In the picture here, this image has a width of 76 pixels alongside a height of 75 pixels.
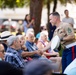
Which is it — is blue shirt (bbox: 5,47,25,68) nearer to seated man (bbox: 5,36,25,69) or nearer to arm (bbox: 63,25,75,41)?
seated man (bbox: 5,36,25,69)

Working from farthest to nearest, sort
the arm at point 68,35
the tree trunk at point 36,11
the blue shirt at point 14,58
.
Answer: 1. the tree trunk at point 36,11
2. the arm at point 68,35
3. the blue shirt at point 14,58

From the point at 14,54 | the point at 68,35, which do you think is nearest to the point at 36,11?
the point at 68,35

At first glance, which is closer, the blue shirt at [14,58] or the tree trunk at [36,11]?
the blue shirt at [14,58]

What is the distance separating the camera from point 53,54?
7750 millimetres

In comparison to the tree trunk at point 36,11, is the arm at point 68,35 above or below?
above

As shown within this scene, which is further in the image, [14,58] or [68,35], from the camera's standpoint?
[68,35]

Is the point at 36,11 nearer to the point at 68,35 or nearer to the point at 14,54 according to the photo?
the point at 68,35

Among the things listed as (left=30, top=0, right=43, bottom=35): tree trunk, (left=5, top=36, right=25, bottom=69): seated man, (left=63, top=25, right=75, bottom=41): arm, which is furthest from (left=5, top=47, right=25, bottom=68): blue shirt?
(left=30, top=0, right=43, bottom=35): tree trunk


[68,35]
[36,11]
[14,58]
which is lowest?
[36,11]

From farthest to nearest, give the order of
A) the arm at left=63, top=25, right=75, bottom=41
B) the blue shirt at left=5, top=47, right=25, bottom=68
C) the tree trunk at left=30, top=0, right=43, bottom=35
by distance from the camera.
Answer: the tree trunk at left=30, top=0, right=43, bottom=35
the arm at left=63, top=25, right=75, bottom=41
the blue shirt at left=5, top=47, right=25, bottom=68

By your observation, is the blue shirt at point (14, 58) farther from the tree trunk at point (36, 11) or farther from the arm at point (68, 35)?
the tree trunk at point (36, 11)

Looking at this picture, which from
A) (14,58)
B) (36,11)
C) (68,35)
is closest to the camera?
(14,58)

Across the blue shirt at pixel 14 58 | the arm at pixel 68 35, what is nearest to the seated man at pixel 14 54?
the blue shirt at pixel 14 58

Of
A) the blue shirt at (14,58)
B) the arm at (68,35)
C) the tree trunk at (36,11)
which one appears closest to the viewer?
the blue shirt at (14,58)
